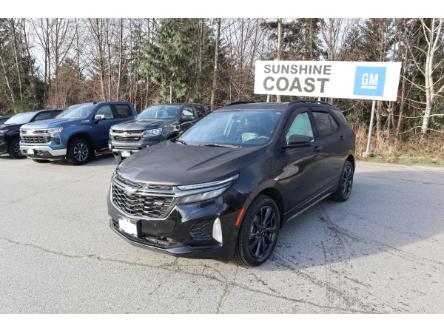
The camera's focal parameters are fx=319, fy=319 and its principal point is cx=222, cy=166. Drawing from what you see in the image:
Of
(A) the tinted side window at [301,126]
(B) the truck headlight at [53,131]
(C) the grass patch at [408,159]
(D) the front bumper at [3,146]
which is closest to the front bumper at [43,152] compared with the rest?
(B) the truck headlight at [53,131]

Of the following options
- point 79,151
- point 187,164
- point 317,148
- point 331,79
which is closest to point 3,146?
point 79,151

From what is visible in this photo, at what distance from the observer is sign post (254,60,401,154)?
10062mm

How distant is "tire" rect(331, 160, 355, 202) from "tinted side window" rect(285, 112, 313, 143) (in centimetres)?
141

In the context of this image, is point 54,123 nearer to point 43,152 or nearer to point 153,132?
point 43,152

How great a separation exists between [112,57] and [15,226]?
2380 cm

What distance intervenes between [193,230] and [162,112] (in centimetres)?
753

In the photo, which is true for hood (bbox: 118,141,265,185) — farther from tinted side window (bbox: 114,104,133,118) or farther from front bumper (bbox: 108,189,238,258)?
tinted side window (bbox: 114,104,133,118)

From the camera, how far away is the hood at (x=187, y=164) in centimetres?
306

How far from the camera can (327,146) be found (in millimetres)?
4824

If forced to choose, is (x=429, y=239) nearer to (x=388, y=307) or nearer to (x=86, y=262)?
(x=388, y=307)

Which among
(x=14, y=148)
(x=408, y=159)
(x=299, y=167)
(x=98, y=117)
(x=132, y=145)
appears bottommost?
(x=14, y=148)

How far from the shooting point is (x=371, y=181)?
23.9ft

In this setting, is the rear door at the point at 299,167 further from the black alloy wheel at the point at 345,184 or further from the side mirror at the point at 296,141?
the black alloy wheel at the point at 345,184

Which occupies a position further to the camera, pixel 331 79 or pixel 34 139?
pixel 331 79
